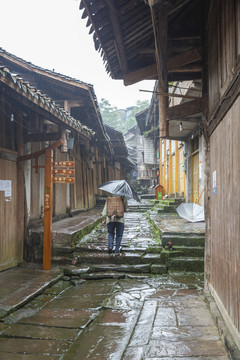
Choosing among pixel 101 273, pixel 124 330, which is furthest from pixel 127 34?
pixel 101 273

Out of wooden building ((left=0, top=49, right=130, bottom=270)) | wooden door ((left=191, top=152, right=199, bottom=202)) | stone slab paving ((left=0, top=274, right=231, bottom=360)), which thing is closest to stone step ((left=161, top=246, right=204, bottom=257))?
stone slab paving ((left=0, top=274, right=231, bottom=360))

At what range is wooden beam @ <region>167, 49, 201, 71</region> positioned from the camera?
6.23 metres

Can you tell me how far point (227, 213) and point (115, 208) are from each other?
4830mm

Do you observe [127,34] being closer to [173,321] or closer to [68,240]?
[173,321]

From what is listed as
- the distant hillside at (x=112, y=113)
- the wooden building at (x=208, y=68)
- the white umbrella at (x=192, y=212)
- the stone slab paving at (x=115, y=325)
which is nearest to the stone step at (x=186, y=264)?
the stone slab paving at (x=115, y=325)

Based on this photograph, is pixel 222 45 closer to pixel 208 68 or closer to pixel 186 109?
pixel 208 68

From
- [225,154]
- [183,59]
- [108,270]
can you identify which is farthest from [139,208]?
[225,154]

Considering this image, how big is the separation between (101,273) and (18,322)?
300 centimetres

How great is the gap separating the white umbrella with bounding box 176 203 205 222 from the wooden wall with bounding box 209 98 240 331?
541 cm

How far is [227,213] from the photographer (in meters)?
3.94

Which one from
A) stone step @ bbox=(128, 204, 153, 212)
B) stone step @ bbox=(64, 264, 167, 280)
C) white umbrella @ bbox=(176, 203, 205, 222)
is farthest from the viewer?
stone step @ bbox=(128, 204, 153, 212)

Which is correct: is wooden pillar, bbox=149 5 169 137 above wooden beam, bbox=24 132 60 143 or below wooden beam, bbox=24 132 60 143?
above

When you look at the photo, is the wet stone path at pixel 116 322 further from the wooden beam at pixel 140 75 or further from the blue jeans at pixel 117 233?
the wooden beam at pixel 140 75

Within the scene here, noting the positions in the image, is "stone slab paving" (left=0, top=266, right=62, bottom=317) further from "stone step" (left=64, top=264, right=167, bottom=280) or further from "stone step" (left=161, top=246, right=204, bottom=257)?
"stone step" (left=161, top=246, right=204, bottom=257)
